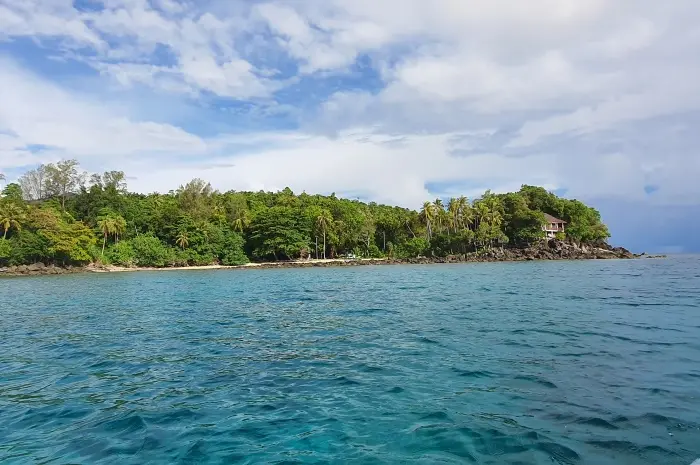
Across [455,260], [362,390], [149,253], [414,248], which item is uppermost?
[414,248]

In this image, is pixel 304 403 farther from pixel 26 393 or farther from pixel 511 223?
pixel 511 223

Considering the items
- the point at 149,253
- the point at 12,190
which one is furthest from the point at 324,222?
the point at 12,190

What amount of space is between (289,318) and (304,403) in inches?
463

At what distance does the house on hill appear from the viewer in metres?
113

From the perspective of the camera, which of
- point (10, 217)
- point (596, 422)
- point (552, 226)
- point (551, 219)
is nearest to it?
point (596, 422)

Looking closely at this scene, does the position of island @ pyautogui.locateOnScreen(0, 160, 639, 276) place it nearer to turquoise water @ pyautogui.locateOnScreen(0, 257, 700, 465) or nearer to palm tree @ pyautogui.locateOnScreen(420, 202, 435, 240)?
palm tree @ pyautogui.locateOnScreen(420, 202, 435, 240)

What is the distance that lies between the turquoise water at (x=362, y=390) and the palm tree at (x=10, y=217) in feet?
272

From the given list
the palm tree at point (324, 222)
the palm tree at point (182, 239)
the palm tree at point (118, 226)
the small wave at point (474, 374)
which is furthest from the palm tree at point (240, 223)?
the small wave at point (474, 374)

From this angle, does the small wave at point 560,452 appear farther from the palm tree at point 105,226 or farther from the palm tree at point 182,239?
the palm tree at point 105,226

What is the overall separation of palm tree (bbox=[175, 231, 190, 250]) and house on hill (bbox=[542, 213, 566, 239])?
84711 mm

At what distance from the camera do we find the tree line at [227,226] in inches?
3462

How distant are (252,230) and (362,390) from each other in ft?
324

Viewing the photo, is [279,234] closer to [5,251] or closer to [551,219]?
[5,251]

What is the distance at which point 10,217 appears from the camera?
86.3m
